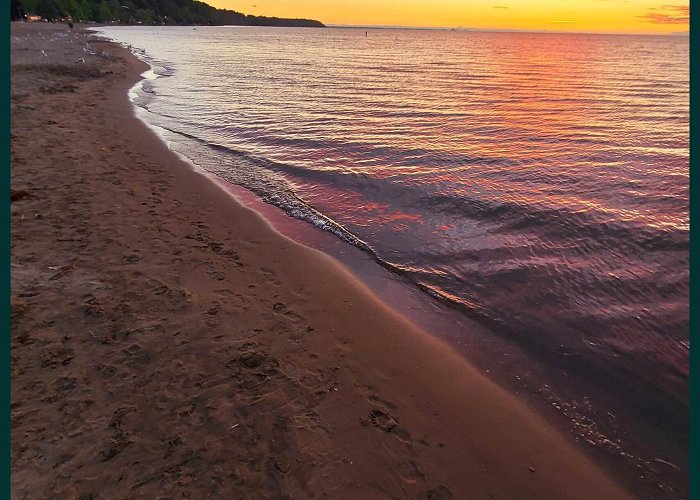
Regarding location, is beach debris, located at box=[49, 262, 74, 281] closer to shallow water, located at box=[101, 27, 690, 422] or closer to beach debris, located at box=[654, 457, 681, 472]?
shallow water, located at box=[101, 27, 690, 422]

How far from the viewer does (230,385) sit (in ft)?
14.9

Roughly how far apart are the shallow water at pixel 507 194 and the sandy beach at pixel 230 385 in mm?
1858

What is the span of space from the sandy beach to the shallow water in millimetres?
1858

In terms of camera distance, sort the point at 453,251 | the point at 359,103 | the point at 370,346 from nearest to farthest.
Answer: the point at 370,346
the point at 453,251
the point at 359,103

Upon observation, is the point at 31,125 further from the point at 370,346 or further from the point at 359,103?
the point at 359,103

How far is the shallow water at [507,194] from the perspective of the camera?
662 centimetres

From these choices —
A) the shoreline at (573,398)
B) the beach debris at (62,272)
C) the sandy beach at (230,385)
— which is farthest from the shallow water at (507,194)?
the beach debris at (62,272)

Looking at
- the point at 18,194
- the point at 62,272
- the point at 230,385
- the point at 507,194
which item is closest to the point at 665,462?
the point at 230,385

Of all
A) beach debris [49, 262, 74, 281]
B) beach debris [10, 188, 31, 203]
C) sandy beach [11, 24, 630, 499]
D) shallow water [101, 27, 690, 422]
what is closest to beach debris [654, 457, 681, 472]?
sandy beach [11, 24, 630, 499]

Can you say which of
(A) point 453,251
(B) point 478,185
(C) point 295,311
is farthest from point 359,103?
(C) point 295,311

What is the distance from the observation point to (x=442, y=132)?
18516mm

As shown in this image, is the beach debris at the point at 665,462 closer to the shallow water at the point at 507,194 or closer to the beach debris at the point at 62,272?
the shallow water at the point at 507,194

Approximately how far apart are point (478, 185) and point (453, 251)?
4.42 m

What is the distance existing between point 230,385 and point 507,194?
31.9 ft
